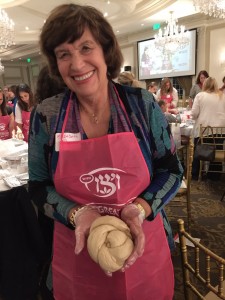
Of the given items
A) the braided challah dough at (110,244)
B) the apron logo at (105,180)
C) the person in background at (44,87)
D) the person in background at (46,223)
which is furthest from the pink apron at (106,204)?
the person in background at (44,87)

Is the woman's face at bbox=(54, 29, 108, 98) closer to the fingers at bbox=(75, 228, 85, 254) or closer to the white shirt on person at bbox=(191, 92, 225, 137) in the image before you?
the fingers at bbox=(75, 228, 85, 254)

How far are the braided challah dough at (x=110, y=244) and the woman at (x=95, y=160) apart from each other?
0.04 meters

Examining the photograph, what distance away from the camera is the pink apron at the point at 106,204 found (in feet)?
2.61

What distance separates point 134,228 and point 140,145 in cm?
28

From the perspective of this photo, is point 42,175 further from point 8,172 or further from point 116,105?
point 8,172

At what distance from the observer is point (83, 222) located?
746 millimetres

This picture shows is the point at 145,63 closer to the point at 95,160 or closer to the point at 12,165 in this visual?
the point at 12,165

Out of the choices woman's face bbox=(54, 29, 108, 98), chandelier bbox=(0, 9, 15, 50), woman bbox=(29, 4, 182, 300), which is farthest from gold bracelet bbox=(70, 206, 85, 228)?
chandelier bbox=(0, 9, 15, 50)

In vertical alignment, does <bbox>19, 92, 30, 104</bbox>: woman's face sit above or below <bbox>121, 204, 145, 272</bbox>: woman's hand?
above

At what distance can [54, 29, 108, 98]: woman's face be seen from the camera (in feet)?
2.62

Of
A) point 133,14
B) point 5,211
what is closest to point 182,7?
point 133,14

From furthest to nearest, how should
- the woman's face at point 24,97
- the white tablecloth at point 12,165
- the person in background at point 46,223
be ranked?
the woman's face at point 24,97, the white tablecloth at point 12,165, the person in background at point 46,223

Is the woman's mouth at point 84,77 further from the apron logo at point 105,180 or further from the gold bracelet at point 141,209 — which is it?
the gold bracelet at point 141,209

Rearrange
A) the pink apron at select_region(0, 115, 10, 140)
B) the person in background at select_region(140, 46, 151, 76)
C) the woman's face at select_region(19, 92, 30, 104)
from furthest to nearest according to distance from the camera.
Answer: the person in background at select_region(140, 46, 151, 76) < the woman's face at select_region(19, 92, 30, 104) < the pink apron at select_region(0, 115, 10, 140)
